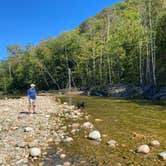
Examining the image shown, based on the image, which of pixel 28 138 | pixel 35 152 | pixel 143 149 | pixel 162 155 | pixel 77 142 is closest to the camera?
pixel 162 155

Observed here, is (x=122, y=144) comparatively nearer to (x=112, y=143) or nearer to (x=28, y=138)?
(x=112, y=143)

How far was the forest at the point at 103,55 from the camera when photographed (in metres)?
47.9

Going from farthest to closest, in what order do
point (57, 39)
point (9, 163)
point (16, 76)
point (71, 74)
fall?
point (16, 76)
point (57, 39)
point (71, 74)
point (9, 163)

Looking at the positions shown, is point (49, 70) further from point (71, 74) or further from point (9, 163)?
point (9, 163)

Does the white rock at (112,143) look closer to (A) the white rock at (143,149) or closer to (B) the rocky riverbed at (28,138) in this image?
(A) the white rock at (143,149)

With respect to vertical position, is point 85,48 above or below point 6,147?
above

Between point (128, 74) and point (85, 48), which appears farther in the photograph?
point (85, 48)

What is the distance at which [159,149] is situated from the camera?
35.7 feet

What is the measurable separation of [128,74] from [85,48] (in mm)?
14730

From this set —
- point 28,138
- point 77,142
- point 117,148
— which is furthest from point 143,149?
point 28,138

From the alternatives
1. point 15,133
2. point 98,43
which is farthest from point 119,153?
point 98,43

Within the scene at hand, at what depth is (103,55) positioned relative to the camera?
63250mm

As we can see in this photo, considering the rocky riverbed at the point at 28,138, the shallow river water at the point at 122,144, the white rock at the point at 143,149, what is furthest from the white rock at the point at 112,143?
the rocky riverbed at the point at 28,138

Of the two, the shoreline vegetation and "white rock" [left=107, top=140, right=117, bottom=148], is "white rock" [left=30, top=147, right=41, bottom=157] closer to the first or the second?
the shoreline vegetation
